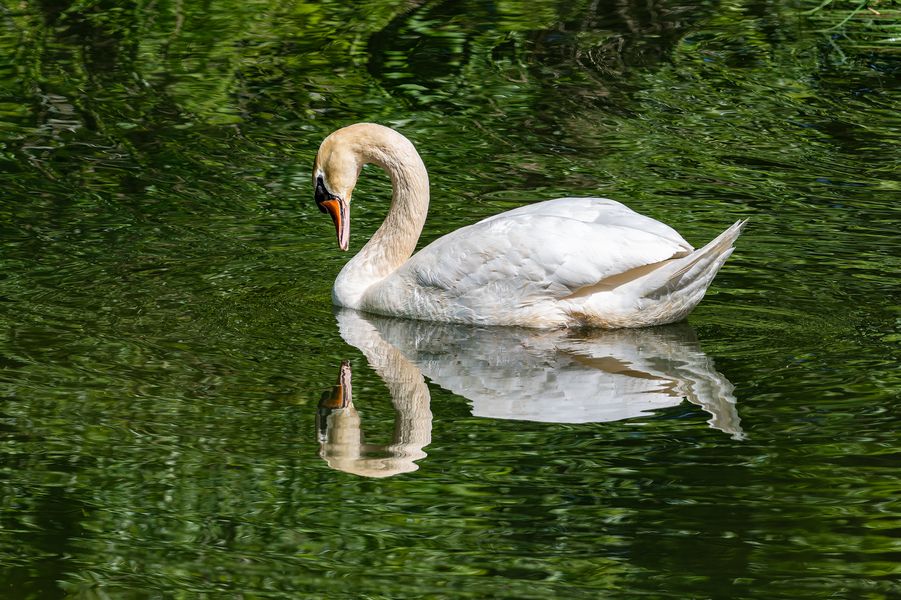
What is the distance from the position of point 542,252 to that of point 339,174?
1.50m

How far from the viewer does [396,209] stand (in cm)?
874

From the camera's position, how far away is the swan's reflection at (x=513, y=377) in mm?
6293

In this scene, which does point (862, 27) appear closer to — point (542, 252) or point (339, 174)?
point (339, 174)

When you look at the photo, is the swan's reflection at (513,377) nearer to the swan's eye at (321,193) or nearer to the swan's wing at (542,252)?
the swan's wing at (542,252)

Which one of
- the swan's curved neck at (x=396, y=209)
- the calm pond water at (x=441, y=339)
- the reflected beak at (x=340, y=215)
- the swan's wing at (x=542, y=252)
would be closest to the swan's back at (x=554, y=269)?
the swan's wing at (x=542, y=252)

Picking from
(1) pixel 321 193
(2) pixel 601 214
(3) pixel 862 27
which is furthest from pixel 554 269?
(3) pixel 862 27

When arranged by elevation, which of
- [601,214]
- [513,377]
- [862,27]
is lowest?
[862,27]

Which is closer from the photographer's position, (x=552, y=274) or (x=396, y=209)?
(x=552, y=274)

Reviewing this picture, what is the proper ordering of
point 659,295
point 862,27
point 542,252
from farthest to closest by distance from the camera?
1. point 862,27
2. point 542,252
3. point 659,295

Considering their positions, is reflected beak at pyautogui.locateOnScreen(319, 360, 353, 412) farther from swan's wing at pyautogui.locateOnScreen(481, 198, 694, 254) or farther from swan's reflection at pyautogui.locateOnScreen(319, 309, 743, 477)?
swan's wing at pyautogui.locateOnScreen(481, 198, 694, 254)

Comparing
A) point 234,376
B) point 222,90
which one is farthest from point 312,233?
point 222,90

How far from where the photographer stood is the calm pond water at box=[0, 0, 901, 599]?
5.22 meters

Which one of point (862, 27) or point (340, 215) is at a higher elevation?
point (340, 215)

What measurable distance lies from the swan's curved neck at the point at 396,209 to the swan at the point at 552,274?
0.06 m
